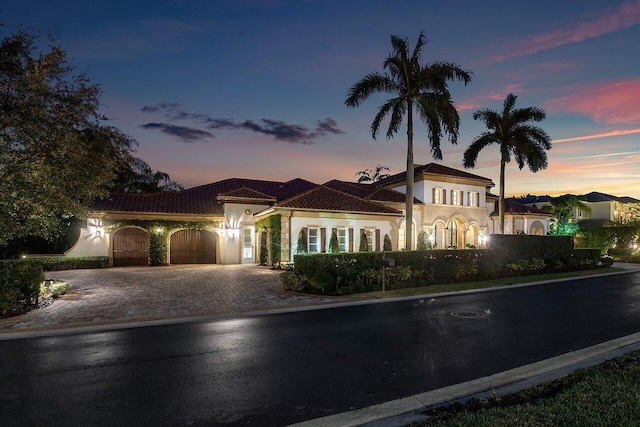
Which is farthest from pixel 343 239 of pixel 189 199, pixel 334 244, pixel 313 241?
pixel 189 199

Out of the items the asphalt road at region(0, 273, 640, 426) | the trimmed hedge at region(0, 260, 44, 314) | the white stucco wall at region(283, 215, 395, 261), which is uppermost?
the white stucco wall at region(283, 215, 395, 261)

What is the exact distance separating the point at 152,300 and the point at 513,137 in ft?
88.0

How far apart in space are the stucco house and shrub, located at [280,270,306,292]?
7.26m

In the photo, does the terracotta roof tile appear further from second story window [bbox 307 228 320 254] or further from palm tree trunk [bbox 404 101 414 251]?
palm tree trunk [bbox 404 101 414 251]

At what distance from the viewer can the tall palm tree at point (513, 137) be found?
27203 mm

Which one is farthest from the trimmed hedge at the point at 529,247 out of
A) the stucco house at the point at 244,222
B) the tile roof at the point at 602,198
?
the tile roof at the point at 602,198

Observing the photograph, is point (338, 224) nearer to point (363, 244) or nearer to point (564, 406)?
point (363, 244)

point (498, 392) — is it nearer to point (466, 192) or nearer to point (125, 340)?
point (125, 340)

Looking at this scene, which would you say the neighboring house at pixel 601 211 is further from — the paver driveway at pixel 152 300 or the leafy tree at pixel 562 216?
the paver driveway at pixel 152 300

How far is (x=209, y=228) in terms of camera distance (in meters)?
27.0

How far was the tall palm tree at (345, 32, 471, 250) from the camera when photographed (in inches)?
770

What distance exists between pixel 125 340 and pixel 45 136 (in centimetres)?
839

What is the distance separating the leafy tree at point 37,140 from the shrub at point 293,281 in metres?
8.35

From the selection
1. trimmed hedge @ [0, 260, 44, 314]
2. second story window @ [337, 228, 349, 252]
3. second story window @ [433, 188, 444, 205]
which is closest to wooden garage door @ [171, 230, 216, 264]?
second story window @ [337, 228, 349, 252]
